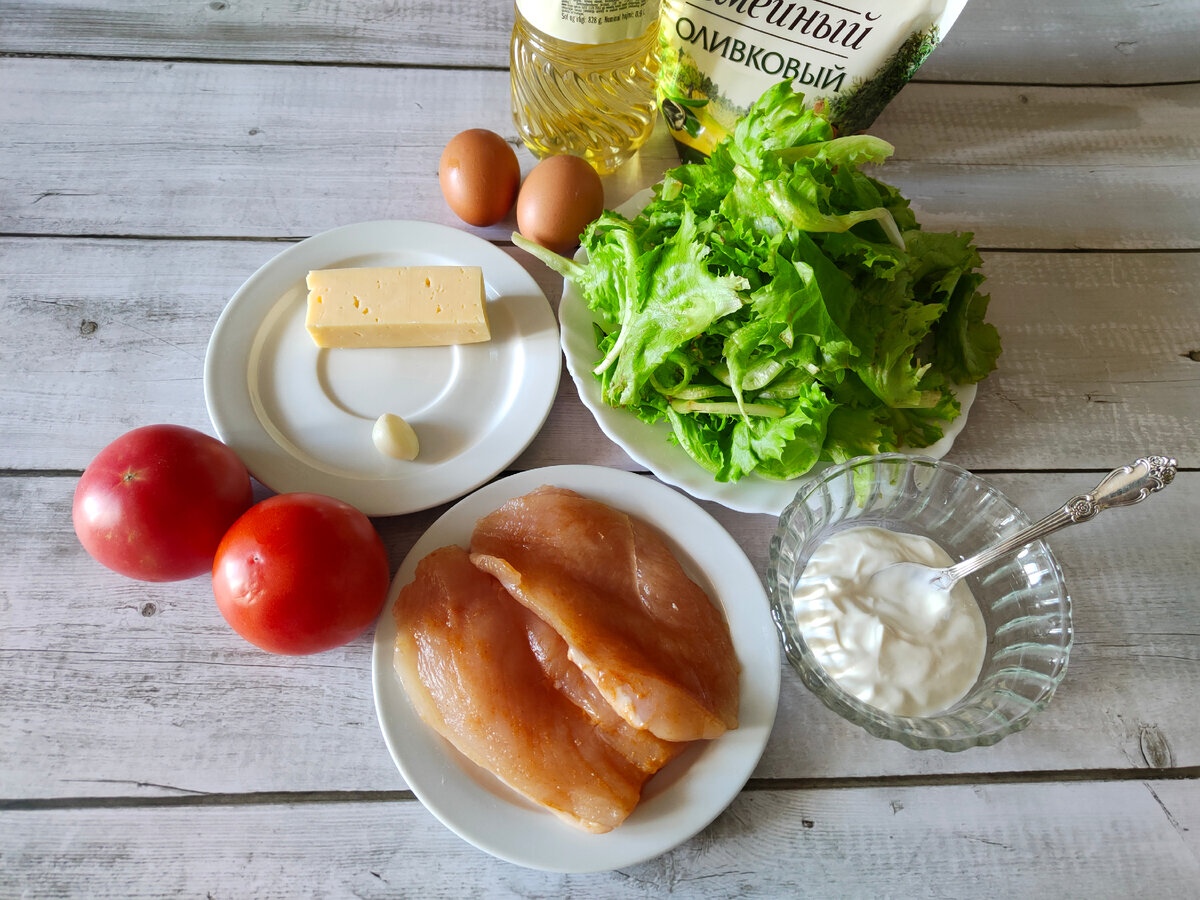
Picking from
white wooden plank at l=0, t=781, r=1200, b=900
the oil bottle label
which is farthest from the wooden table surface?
the oil bottle label

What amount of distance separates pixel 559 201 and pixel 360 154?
0.46 metres

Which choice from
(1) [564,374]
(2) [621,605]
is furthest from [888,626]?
(1) [564,374]

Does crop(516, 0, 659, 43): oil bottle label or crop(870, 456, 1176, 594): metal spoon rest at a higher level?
crop(516, 0, 659, 43): oil bottle label

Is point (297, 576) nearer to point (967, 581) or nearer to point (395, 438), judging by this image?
point (395, 438)

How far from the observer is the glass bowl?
0.88m

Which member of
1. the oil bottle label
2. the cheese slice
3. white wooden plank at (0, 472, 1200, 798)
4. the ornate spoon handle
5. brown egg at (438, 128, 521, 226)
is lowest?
white wooden plank at (0, 472, 1200, 798)

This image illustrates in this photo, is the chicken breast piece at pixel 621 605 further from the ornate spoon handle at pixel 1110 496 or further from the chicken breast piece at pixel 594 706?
the ornate spoon handle at pixel 1110 496

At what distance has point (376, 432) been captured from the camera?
3.67 ft

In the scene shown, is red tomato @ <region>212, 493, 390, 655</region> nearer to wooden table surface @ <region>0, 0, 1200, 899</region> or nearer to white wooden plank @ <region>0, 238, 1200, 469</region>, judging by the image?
wooden table surface @ <region>0, 0, 1200, 899</region>

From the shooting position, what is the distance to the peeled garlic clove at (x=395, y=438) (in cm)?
110

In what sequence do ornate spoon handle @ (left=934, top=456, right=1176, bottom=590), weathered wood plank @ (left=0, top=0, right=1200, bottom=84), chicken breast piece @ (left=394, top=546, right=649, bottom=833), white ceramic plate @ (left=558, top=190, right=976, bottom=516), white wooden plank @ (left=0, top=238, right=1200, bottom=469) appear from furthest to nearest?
weathered wood plank @ (left=0, top=0, right=1200, bottom=84) < white wooden plank @ (left=0, top=238, right=1200, bottom=469) < white ceramic plate @ (left=558, top=190, right=976, bottom=516) < chicken breast piece @ (left=394, top=546, right=649, bottom=833) < ornate spoon handle @ (left=934, top=456, right=1176, bottom=590)

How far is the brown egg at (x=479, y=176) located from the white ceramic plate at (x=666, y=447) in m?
0.29

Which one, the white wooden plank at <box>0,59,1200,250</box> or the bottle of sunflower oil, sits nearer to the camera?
the bottle of sunflower oil

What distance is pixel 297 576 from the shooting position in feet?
2.97
